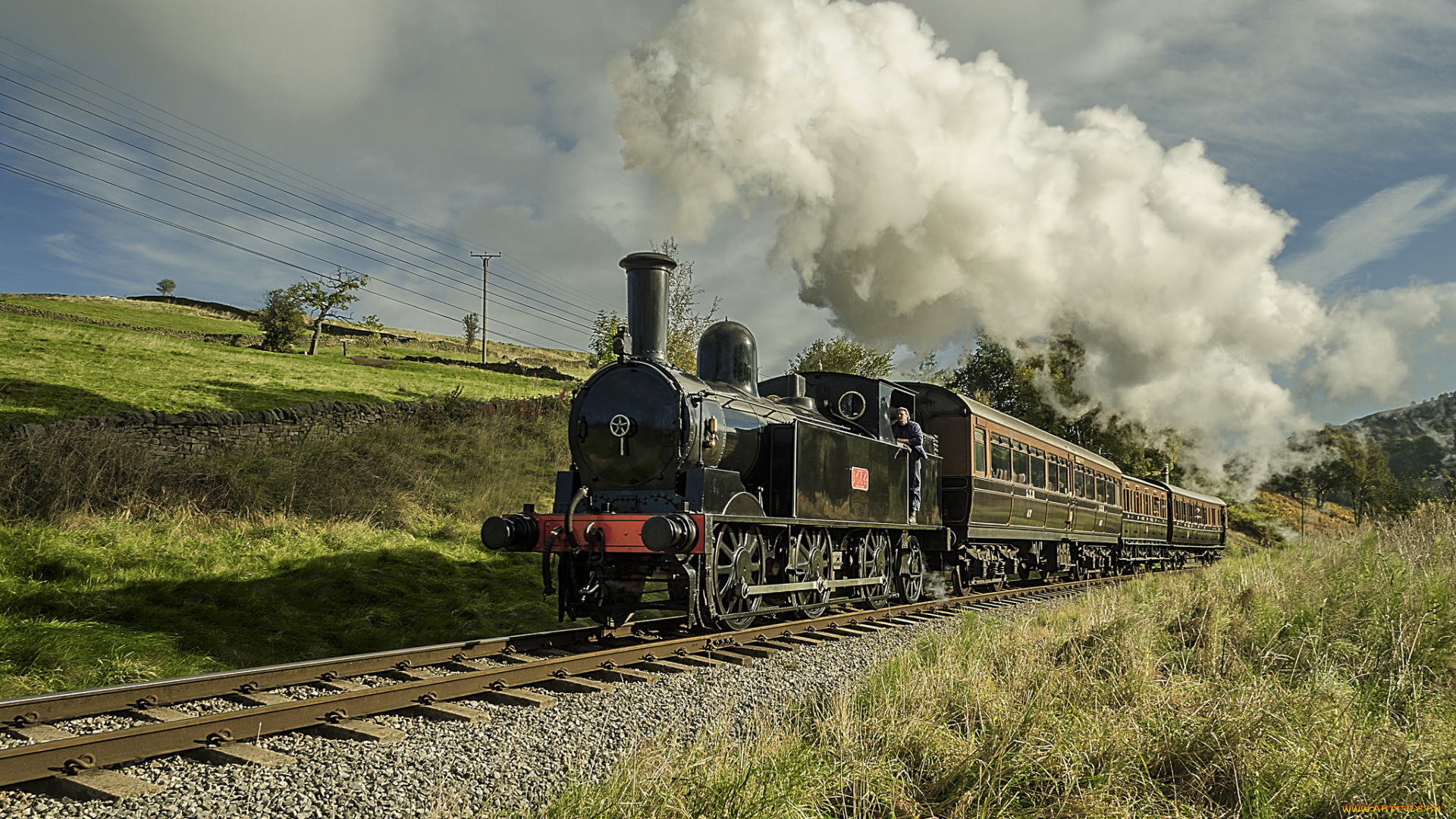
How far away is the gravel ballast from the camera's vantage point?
3.28 meters

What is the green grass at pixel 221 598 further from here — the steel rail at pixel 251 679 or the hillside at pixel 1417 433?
the hillside at pixel 1417 433

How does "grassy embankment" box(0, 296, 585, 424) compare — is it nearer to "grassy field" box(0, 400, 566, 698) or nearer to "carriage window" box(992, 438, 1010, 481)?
"grassy field" box(0, 400, 566, 698)

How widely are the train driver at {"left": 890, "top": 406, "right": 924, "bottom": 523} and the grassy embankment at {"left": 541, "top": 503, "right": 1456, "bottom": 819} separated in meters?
4.03

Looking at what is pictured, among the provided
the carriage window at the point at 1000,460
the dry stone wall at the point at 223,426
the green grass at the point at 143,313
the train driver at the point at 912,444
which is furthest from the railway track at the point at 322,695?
the green grass at the point at 143,313

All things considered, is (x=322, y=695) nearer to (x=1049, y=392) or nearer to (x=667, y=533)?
(x=667, y=533)

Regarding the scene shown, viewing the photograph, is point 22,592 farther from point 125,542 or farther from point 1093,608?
point 1093,608

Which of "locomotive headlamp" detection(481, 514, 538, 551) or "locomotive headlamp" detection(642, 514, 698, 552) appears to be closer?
"locomotive headlamp" detection(642, 514, 698, 552)

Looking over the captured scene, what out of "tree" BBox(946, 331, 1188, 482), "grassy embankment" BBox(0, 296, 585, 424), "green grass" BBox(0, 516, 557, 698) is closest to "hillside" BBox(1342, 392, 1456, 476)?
"tree" BBox(946, 331, 1188, 482)

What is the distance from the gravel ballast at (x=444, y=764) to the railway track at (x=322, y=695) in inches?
4.0

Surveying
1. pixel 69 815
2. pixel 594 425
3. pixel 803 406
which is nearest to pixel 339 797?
pixel 69 815

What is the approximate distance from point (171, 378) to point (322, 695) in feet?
64.3

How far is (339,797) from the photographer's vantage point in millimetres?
3369

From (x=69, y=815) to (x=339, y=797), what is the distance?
3.08 ft

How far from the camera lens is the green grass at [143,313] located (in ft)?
165
